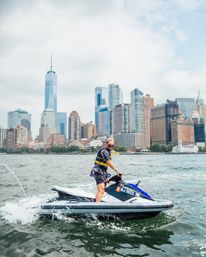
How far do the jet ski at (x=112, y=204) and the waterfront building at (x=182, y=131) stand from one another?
580ft

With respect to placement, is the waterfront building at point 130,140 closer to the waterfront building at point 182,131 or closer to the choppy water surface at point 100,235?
the waterfront building at point 182,131

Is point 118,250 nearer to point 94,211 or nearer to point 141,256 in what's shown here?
point 141,256

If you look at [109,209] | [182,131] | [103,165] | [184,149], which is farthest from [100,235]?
[182,131]

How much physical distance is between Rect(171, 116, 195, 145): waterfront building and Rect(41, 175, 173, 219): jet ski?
580 feet

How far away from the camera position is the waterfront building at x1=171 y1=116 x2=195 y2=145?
600 feet

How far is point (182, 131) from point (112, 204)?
183935mm

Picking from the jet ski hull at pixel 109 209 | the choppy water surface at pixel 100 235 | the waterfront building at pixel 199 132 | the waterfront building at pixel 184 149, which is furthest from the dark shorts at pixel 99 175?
the waterfront building at pixel 199 132

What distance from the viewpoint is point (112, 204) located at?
8492 mm

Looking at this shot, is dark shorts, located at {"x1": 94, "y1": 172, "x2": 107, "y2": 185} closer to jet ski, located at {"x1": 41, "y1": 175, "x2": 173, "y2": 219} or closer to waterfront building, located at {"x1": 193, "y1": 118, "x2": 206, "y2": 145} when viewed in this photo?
jet ski, located at {"x1": 41, "y1": 175, "x2": 173, "y2": 219}

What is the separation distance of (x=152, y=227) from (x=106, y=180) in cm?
186

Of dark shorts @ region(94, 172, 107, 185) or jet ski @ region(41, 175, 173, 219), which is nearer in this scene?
jet ski @ region(41, 175, 173, 219)

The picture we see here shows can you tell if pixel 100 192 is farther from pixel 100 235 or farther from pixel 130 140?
pixel 130 140

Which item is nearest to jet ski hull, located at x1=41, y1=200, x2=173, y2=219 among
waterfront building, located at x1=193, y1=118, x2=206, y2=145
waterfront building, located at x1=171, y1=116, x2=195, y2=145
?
waterfront building, located at x1=171, y1=116, x2=195, y2=145

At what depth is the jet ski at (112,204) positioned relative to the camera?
27.8 ft
